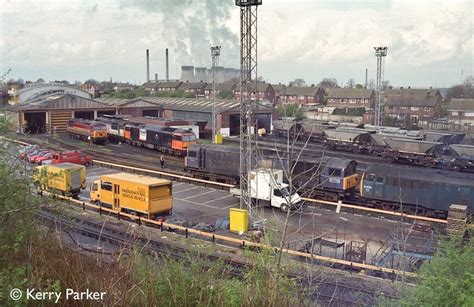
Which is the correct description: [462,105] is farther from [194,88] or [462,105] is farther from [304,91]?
[194,88]

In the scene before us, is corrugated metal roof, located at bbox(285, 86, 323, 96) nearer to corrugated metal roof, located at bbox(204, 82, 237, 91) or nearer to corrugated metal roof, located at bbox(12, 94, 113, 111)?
corrugated metal roof, located at bbox(204, 82, 237, 91)

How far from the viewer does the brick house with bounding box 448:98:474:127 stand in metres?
60.5

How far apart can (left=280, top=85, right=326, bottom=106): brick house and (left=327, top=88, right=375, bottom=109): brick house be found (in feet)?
16.0

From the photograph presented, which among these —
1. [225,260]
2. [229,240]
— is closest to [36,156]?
[229,240]

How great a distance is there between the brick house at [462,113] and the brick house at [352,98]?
52.0 feet

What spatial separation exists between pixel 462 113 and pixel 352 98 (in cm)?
2020

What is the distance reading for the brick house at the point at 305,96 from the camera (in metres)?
84.7

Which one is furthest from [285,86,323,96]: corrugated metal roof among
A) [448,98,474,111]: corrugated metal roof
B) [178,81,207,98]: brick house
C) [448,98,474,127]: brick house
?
[448,98,474,127]: brick house

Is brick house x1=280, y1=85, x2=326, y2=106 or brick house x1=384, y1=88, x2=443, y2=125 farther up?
brick house x1=280, y1=85, x2=326, y2=106

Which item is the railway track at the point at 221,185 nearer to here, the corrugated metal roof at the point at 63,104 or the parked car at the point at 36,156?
the parked car at the point at 36,156

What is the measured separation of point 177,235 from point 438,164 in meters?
25.1

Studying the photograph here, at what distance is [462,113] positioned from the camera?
61031mm

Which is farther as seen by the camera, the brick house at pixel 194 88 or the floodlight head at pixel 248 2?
the brick house at pixel 194 88

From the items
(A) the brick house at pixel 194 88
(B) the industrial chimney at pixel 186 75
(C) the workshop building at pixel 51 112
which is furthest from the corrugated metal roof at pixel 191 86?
(C) the workshop building at pixel 51 112
